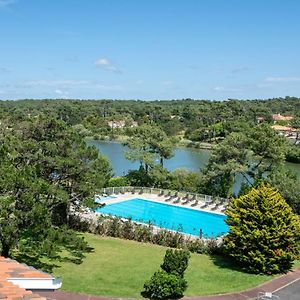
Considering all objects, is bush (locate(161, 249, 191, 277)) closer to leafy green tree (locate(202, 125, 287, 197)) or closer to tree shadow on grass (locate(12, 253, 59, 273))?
tree shadow on grass (locate(12, 253, 59, 273))

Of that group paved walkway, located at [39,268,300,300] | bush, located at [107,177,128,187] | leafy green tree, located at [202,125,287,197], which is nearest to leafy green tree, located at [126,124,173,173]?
bush, located at [107,177,128,187]

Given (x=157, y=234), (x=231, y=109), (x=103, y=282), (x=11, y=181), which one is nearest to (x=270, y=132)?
(x=157, y=234)

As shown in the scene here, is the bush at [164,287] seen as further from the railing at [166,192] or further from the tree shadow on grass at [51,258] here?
the railing at [166,192]

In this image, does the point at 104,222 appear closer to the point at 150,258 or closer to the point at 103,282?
the point at 150,258

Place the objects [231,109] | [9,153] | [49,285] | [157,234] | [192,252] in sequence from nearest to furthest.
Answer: [49,285], [9,153], [192,252], [157,234], [231,109]

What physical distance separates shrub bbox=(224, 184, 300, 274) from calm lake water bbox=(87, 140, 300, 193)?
2477 cm

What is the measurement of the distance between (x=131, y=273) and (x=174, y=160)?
149 feet

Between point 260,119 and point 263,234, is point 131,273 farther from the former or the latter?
point 260,119

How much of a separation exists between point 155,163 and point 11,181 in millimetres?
23230

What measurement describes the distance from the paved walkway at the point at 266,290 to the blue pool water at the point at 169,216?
380 inches

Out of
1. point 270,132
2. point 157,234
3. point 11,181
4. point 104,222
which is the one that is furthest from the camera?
point 270,132

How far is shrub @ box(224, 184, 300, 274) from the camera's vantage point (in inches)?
710

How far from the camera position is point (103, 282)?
1634 centimetres

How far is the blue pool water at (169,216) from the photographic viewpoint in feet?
93.1
